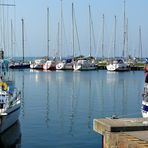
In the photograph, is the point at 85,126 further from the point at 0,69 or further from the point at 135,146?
the point at 135,146

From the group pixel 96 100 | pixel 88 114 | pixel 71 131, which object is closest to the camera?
pixel 71 131

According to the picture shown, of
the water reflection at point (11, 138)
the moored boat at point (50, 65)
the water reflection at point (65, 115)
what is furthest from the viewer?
the moored boat at point (50, 65)

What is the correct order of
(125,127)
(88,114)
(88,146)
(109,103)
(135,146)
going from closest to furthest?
(135,146) < (125,127) < (88,146) < (88,114) < (109,103)

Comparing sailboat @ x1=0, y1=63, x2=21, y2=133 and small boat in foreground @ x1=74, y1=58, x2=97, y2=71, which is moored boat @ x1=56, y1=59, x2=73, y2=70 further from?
sailboat @ x1=0, y1=63, x2=21, y2=133

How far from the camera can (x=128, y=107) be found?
4272 centimetres

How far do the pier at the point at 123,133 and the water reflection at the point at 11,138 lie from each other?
1042 centimetres

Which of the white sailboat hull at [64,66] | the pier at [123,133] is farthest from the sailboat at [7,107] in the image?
the white sailboat hull at [64,66]

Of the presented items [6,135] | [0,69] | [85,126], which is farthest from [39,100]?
[6,135]

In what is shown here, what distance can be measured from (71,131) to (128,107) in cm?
1507

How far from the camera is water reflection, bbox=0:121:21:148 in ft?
80.0

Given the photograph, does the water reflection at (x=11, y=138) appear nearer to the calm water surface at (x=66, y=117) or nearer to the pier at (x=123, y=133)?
the calm water surface at (x=66, y=117)

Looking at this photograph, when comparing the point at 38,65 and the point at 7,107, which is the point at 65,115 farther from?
the point at 38,65

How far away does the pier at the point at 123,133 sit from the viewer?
12570mm

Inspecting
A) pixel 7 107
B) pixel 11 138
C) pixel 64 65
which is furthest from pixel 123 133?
pixel 64 65
